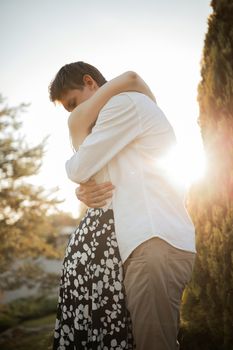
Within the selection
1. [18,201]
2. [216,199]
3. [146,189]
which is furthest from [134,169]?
[18,201]

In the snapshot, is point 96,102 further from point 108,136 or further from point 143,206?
point 143,206

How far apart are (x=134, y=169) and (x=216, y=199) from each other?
77.1 inches

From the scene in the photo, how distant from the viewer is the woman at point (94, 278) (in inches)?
66.2

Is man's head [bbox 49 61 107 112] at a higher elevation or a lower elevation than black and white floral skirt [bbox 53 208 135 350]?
higher

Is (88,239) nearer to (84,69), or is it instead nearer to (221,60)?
(84,69)

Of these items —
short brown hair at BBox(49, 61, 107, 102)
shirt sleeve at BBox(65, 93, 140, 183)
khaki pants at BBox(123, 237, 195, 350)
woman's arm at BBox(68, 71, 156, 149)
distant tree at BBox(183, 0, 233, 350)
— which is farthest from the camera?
distant tree at BBox(183, 0, 233, 350)

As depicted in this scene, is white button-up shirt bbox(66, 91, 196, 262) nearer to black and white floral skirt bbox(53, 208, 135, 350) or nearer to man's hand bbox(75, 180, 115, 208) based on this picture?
man's hand bbox(75, 180, 115, 208)

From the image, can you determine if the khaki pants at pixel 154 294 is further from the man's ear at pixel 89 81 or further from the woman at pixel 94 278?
the man's ear at pixel 89 81

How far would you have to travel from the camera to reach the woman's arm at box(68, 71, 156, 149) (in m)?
1.76

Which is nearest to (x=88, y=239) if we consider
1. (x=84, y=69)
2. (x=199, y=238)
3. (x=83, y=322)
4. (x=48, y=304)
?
(x=83, y=322)

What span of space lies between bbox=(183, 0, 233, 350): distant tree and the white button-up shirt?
1636 mm

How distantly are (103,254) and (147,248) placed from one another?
0.34 metres

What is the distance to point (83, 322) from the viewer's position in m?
1.75

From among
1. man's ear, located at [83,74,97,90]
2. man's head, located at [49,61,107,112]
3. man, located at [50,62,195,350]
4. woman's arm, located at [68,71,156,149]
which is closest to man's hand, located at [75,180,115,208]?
man, located at [50,62,195,350]
